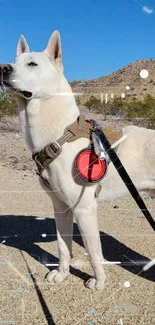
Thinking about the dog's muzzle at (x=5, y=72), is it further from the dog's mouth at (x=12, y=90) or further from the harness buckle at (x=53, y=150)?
the harness buckle at (x=53, y=150)

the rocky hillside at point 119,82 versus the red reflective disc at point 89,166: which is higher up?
the rocky hillside at point 119,82

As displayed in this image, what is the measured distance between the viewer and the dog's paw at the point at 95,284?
11.6 ft

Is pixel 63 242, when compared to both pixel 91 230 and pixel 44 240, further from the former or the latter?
pixel 44 240

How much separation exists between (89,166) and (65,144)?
228 mm

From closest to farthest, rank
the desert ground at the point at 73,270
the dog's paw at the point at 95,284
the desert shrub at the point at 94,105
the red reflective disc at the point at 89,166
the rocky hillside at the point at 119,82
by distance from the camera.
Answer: the rocky hillside at the point at 119,82 → the red reflective disc at the point at 89,166 → the desert ground at the point at 73,270 → the desert shrub at the point at 94,105 → the dog's paw at the point at 95,284

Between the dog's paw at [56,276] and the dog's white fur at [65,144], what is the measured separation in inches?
11.1

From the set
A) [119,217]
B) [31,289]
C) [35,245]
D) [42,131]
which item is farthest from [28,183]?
[42,131]

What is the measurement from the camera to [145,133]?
132 inches

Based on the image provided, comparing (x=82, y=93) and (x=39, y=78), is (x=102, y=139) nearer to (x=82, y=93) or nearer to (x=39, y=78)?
(x=82, y=93)

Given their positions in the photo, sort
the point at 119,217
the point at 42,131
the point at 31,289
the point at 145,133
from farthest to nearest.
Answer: the point at 119,217, the point at 31,289, the point at 145,133, the point at 42,131

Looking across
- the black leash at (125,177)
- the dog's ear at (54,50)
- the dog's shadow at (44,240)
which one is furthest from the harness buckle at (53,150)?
the dog's shadow at (44,240)

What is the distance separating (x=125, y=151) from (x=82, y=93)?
0.63m

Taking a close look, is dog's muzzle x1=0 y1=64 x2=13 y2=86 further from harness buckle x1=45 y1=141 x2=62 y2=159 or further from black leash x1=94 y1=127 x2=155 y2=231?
black leash x1=94 y1=127 x2=155 y2=231

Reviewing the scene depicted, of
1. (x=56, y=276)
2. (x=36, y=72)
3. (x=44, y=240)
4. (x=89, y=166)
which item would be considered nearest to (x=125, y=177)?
(x=89, y=166)
